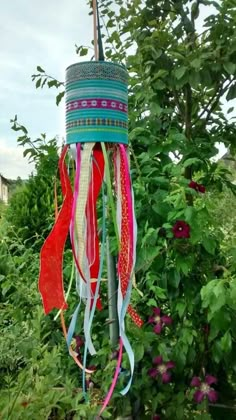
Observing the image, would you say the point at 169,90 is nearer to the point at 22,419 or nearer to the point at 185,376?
the point at 185,376

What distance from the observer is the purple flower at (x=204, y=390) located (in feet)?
4.88

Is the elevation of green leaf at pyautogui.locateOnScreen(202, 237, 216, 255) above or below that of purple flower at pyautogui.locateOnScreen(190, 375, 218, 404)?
above

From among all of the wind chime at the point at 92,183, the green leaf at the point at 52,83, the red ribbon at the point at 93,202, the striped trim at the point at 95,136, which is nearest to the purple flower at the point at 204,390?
the wind chime at the point at 92,183

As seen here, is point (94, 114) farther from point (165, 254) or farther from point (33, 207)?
point (33, 207)

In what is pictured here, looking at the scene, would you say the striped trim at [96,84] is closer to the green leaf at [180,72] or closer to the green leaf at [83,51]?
the green leaf at [180,72]

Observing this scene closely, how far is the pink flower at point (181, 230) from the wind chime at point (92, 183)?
440 millimetres

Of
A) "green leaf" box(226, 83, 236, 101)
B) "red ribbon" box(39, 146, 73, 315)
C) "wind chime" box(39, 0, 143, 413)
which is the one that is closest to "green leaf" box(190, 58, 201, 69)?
"green leaf" box(226, 83, 236, 101)

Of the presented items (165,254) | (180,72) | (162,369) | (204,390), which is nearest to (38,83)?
(180,72)

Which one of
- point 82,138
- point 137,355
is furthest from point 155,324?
point 82,138

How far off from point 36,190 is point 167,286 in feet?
5.47

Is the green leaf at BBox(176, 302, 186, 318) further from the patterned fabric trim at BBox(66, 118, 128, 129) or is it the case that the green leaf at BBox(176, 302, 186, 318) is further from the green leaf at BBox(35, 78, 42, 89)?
the green leaf at BBox(35, 78, 42, 89)

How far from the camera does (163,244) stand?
1.49 meters

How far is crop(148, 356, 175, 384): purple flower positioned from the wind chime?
0.55 m

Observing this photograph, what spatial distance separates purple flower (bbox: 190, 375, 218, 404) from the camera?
1.49 metres
